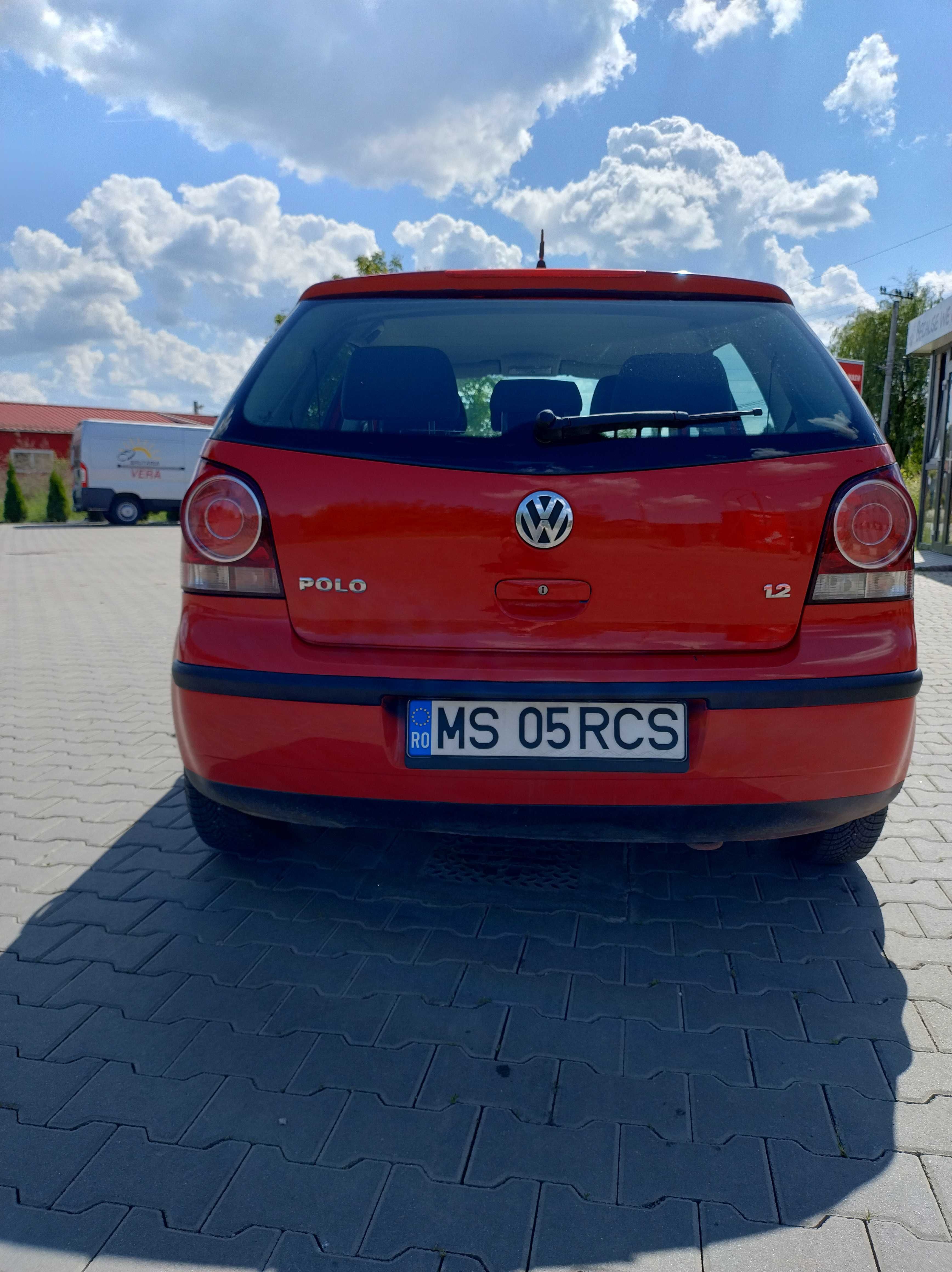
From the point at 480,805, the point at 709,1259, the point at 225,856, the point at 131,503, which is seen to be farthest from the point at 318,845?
the point at 131,503

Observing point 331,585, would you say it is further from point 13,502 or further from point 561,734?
point 13,502

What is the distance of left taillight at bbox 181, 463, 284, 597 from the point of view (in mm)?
2301

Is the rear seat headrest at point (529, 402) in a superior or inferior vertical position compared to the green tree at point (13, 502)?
superior

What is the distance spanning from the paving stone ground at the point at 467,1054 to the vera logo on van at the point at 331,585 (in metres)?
0.97

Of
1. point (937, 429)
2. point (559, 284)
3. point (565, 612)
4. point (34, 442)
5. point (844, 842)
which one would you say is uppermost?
point (34, 442)

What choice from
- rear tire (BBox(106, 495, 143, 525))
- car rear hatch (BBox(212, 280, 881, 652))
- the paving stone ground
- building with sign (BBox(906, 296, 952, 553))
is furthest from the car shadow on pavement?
rear tire (BBox(106, 495, 143, 525))

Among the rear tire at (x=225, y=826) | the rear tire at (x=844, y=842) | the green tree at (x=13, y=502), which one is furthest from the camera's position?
the green tree at (x=13, y=502)

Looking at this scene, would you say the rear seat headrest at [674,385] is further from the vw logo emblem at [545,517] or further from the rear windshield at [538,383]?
the vw logo emblem at [545,517]

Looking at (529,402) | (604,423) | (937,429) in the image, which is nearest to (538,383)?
(529,402)

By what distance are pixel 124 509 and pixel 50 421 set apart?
26886mm

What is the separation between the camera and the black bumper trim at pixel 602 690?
2.18 meters

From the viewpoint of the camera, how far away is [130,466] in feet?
85.1

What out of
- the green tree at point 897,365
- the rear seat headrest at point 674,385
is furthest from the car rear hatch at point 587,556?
the green tree at point 897,365

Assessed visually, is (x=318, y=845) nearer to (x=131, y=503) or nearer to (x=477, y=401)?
(x=477, y=401)
